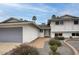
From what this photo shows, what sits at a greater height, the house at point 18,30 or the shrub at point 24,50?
the house at point 18,30

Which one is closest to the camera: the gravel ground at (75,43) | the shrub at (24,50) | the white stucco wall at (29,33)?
the shrub at (24,50)

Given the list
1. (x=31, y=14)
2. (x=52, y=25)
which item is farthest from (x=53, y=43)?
(x=31, y=14)

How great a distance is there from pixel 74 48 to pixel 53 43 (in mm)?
652

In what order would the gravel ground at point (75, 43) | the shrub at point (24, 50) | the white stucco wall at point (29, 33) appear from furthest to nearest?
the white stucco wall at point (29, 33) → the gravel ground at point (75, 43) → the shrub at point (24, 50)

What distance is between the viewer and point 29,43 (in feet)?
22.4

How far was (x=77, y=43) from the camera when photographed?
6.89 meters

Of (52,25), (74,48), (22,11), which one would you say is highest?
(22,11)

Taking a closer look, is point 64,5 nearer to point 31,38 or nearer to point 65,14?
point 65,14

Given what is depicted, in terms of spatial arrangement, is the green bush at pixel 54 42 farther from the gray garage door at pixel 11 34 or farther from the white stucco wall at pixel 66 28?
the gray garage door at pixel 11 34

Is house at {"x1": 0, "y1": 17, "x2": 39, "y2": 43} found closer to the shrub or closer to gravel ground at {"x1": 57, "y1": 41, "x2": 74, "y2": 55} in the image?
the shrub

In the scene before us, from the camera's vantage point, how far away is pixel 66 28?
22.4 ft

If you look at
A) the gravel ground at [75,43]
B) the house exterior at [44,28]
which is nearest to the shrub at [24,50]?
the house exterior at [44,28]

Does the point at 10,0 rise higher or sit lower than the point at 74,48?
higher

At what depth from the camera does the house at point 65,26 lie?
6.77 meters
